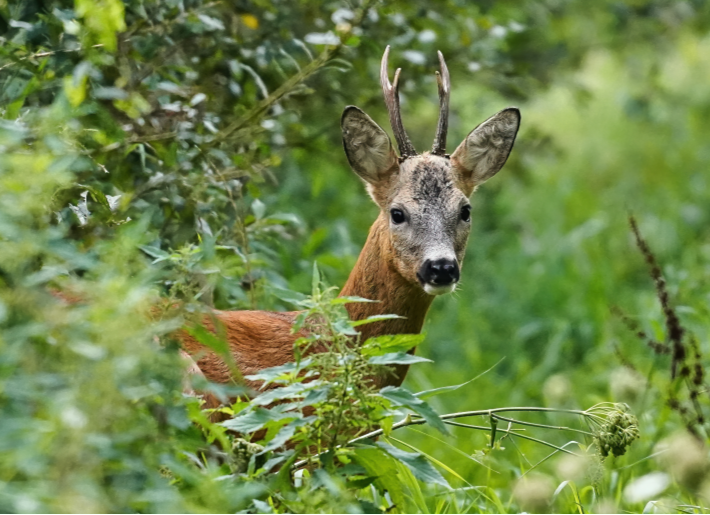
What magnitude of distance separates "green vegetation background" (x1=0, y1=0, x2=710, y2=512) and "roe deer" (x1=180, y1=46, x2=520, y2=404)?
0.80ft

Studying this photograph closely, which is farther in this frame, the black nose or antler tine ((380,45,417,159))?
antler tine ((380,45,417,159))

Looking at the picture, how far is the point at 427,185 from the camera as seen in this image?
411cm

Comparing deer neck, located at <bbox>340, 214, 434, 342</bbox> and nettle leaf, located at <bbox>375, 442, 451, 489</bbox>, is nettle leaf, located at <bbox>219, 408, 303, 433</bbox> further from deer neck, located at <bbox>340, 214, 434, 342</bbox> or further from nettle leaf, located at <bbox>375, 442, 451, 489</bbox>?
deer neck, located at <bbox>340, 214, 434, 342</bbox>

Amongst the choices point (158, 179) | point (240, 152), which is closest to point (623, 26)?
point (240, 152)

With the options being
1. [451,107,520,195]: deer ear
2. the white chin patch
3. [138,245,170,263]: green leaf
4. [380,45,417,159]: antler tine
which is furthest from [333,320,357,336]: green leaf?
[451,107,520,195]: deer ear

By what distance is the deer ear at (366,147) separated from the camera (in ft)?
13.7

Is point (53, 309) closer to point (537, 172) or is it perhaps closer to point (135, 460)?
point (135, 460)

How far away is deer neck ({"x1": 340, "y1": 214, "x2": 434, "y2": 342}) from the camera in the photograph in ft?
12.5

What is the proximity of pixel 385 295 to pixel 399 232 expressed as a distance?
257 mm

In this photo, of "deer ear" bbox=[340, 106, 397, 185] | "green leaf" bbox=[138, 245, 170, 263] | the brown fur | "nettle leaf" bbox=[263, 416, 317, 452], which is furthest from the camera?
"deer ear" bbox=[340, 106, 397, 185]

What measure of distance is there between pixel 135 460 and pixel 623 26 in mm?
6216

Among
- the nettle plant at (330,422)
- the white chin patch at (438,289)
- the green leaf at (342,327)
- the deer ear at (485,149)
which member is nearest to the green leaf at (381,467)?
the nettle plant at (330,422)

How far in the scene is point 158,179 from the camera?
3711mm

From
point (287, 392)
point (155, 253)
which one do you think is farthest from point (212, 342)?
point (155, 253)
